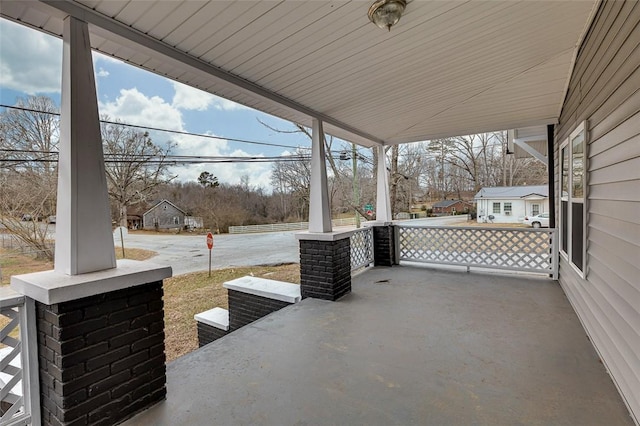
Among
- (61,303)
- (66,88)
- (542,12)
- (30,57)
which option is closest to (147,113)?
(30,57)

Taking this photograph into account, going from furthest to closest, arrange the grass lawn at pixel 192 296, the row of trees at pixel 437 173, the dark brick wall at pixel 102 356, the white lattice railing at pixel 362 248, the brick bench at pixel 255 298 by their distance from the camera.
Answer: the row of trees at pixel 437 173
the grass lawn at pixel 192 296
the white lattice railing at pixel 362 248
the brick bench at pixel 255 298
the dark brick wall at pixel 102 356

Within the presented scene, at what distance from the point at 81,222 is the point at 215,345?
5.48ft

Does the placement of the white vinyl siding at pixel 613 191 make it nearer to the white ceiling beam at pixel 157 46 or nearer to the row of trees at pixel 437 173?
the white ceiling beam at pixel 157 46

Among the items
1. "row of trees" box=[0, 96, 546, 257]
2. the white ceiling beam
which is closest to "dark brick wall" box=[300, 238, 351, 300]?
the white ceiling beam

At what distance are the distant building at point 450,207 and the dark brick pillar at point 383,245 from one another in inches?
58.3

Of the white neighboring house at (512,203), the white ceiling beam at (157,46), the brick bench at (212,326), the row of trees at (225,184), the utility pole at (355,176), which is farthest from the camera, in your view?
the utility pole at (355,176)

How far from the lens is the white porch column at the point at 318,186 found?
3.98 meters

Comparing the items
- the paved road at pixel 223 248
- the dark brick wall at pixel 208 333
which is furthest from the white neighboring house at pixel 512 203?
the dark brick wall at pixel 208 333

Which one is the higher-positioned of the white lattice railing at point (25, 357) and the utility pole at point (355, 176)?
the utility pole at point (355, 176)

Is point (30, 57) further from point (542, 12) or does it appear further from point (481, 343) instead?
point (481, 343)

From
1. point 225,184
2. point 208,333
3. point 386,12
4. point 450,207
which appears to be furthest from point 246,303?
point 450,207

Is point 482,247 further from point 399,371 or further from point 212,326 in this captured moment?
point 212,326

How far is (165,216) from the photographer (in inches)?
205

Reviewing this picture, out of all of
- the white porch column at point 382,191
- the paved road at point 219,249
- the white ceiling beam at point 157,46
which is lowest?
the paved road at point 219,249
